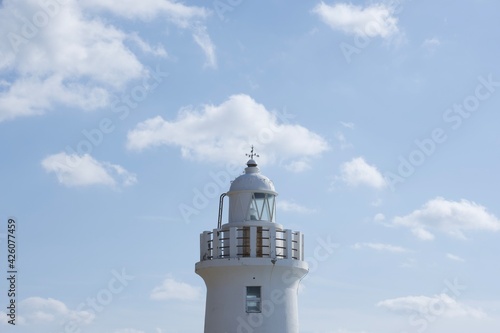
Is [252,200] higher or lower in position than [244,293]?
higher

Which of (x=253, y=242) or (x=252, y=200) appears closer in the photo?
(x=253, y=242)

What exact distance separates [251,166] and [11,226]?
9538mm

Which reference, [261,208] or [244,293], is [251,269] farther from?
[261,208]

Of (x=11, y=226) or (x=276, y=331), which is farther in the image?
(x=11, y=226)

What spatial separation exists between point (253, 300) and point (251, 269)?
3.47 ft

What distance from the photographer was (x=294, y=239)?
29.4 metres

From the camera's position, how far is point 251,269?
28.4 metres

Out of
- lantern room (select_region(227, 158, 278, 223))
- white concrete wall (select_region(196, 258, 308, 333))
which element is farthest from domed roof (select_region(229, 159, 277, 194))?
white concrete wall (select_region(196, 258, 308, 333))

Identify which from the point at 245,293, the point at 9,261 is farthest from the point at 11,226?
the point at 245,293

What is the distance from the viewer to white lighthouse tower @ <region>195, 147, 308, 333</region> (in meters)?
28.4

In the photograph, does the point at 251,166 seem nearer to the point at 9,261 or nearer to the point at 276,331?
the point at 276,331

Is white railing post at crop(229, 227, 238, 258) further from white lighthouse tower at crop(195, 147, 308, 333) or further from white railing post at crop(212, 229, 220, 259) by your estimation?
white railing post at crop(212, 229, 220, 259)

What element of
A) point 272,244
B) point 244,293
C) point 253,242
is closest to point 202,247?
point 253,242

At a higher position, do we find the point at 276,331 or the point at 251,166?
the point at 251,166
